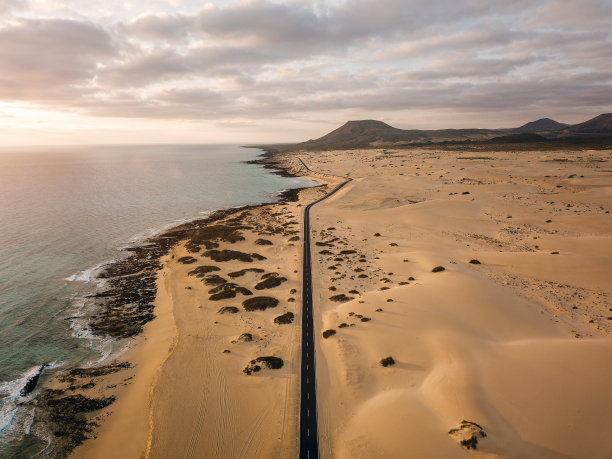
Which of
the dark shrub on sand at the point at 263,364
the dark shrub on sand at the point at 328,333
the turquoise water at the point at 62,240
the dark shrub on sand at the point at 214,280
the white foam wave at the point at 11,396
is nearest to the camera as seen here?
the white foam wave at the point at 11,396

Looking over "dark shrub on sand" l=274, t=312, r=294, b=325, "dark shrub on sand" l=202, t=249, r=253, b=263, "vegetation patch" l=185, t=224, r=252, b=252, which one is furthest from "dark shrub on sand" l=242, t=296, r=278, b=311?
"vegetation patch" l=185, t=224, r=252, b=252

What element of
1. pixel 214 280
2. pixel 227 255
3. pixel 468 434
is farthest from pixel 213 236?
pixel 468 434

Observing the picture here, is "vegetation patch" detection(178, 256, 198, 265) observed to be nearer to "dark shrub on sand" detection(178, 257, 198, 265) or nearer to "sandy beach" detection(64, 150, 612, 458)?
"dark shrub on sand" detection(178, 257, 198, 265)

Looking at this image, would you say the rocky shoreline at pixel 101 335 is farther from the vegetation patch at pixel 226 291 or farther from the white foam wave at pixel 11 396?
the vegetation patch at pixel 226 291

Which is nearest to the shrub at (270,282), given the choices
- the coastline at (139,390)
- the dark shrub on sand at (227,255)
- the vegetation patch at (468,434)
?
the dark shrub on sand at (227,255)

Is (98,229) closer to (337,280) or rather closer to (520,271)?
(337,280)

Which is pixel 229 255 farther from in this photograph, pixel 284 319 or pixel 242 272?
pixel 284 319
